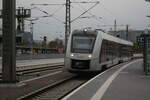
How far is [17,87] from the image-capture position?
1483cm

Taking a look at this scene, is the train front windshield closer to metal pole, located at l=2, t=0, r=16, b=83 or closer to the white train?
the white train

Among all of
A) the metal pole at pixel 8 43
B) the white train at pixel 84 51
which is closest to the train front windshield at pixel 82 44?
the white train at pixel 84 51

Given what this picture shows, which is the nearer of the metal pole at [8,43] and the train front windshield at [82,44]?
the metal pole at [8,43]

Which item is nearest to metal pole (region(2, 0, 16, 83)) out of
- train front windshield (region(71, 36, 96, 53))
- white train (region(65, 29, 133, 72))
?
white train (region(65, 29, 133, 72))

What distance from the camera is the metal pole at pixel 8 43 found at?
14945 mm

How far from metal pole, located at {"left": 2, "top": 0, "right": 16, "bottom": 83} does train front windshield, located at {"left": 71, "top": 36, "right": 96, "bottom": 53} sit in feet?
22.5

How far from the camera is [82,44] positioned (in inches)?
853

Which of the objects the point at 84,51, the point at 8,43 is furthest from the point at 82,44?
the point at 8,43

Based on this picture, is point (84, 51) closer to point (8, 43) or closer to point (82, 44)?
point (82, 44)

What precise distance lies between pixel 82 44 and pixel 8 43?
7.47 m

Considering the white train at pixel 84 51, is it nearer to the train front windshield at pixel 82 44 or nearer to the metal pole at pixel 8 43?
the train front windshield at pixel 82 44

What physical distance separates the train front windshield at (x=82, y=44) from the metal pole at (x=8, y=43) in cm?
686

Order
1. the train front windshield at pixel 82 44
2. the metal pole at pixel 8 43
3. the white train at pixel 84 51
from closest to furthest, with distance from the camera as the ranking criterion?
1. the metal pole at pixel 8 43
2. the white train at pixel 84 51
3. the train front windshield at pixel 82 44

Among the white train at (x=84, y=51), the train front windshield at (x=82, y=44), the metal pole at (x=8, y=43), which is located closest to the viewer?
the metal pole at (x=8, y=43)
